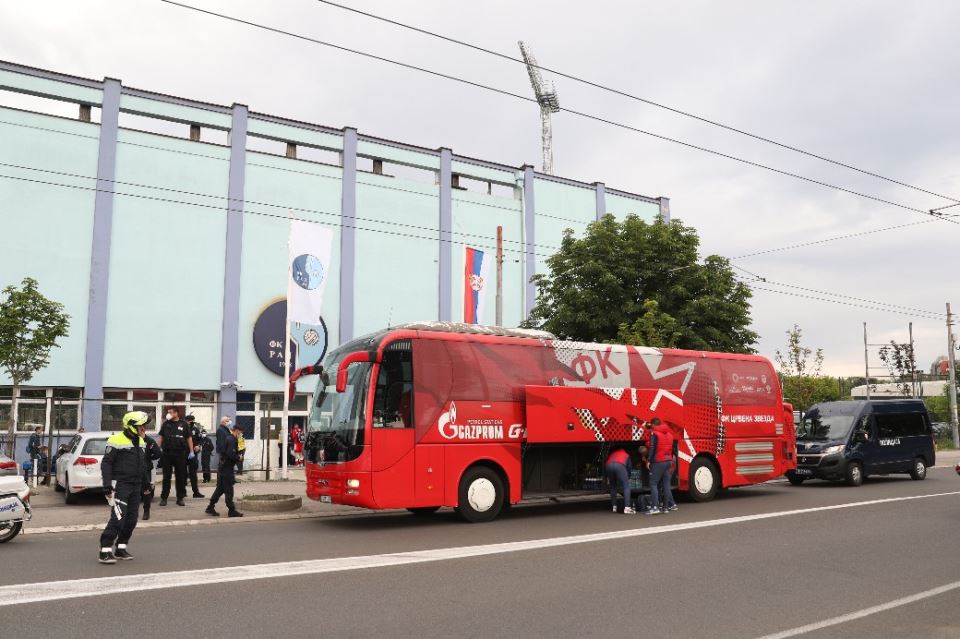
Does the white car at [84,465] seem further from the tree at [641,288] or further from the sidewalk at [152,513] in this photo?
the tree at [641,288]

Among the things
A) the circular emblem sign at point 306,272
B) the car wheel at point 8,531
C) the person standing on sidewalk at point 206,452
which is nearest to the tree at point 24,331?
the person standing on sidewalk at point 206,452

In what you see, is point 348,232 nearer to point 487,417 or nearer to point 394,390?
point 487,417

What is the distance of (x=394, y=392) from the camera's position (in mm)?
12477

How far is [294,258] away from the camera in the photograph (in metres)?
22.4

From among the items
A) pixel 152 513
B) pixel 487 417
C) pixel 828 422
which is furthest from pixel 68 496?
pixel 828 422

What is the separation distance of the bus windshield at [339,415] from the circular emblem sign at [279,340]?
52.8ft

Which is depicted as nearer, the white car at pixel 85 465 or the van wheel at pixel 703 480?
the white car at pixel 85 465

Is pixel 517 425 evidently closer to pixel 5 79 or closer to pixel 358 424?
pixel 358 424

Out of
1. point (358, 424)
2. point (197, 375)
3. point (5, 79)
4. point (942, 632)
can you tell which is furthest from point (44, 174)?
point (942, 632)

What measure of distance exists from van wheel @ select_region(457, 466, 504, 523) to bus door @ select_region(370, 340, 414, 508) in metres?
1.03

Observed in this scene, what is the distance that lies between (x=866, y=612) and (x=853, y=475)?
14945 millimetres

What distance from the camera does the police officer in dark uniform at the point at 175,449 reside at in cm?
1493

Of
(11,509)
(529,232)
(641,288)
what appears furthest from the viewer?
(529,232)

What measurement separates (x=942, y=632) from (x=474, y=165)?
30849 millimetres
